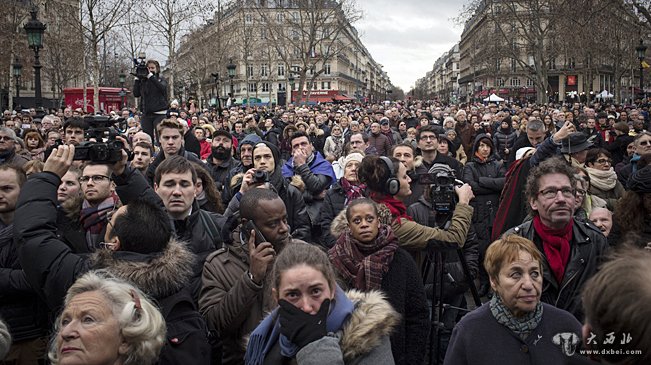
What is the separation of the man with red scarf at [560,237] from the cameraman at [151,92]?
6.47 metres

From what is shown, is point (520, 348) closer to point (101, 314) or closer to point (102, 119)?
point (101, 314)

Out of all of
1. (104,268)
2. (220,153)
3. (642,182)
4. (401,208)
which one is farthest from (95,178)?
(642,182)

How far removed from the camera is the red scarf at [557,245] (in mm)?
3527

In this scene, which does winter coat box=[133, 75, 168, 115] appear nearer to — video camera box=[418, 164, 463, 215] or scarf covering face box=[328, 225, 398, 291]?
video camera box=[418, 164, 463, 215]

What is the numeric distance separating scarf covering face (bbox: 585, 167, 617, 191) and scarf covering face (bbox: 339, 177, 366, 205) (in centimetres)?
245

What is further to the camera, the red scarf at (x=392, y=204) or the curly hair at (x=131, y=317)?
the red scarf at (x=392, y=204)

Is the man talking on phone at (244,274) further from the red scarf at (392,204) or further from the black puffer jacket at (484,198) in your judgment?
the black puffer jacket at (484,198)

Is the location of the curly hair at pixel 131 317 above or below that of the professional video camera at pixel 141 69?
below

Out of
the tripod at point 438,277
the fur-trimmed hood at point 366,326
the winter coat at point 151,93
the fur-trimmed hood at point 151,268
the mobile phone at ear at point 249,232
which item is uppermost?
the winter coat at point 151,93

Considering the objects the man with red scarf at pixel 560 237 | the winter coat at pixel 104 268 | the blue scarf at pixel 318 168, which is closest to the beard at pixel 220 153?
the blue scarf at pixel 318 168

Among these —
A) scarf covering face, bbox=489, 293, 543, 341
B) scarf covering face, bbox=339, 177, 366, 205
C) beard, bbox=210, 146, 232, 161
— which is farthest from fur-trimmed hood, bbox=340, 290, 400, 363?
beard, bbox=210, 146, 232, 161

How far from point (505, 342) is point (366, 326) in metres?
0.80

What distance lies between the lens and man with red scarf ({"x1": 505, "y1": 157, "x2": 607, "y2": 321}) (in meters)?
3.47

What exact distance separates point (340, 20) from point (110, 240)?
1862 inches
